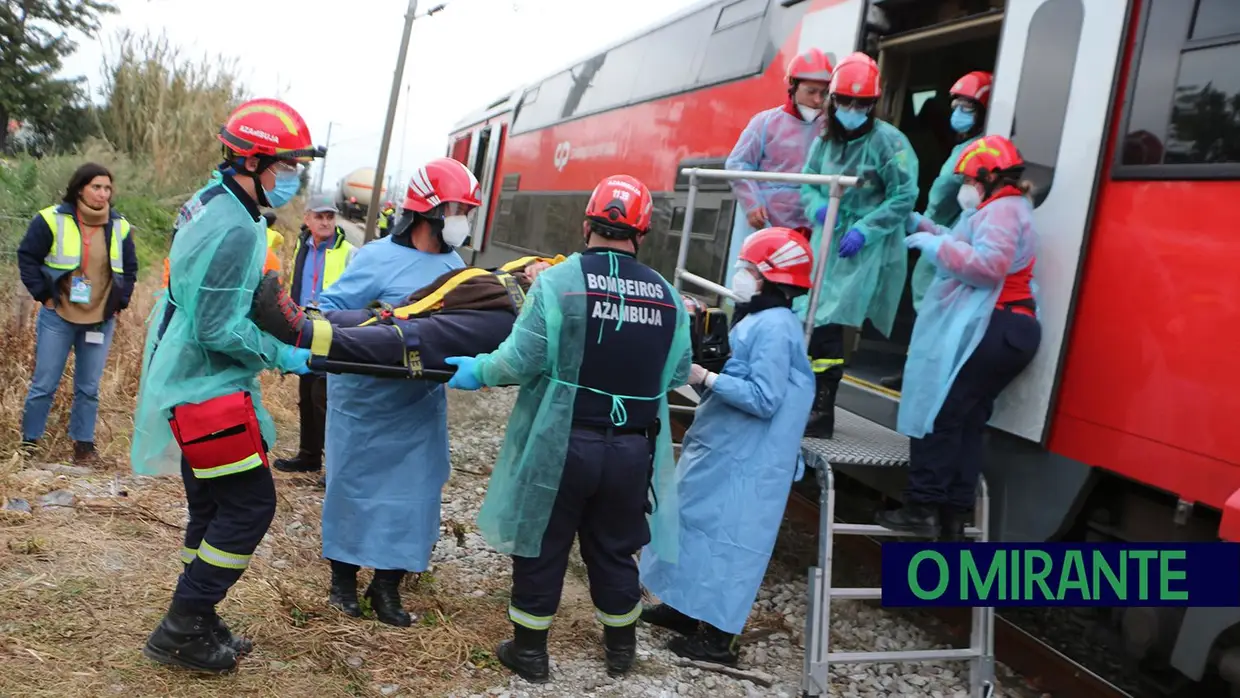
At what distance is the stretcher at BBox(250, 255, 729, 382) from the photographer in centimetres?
297

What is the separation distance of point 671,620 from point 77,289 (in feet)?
11.8

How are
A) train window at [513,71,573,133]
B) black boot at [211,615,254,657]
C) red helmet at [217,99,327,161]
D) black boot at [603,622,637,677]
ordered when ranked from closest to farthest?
1. red helmet at [217,99,327,161]
2. black boot at [211,615,254,657]
3. black boot at [603,622,637,677]
4. train window at [513,71,573,133]

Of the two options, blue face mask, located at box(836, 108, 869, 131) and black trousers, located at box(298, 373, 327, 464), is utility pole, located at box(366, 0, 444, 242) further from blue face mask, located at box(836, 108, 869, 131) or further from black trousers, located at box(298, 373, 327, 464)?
blue face mask, located at box(836, 108, 869, 131)

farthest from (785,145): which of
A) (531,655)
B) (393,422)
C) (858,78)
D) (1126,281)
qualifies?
(531,655)

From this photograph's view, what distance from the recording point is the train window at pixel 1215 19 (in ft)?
10.4

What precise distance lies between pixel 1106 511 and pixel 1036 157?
144cm

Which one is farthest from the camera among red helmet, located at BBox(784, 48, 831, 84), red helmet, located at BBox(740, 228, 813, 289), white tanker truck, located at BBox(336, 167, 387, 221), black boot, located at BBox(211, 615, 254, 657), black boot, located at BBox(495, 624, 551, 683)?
white tanker truck, located at BBox(336, 167, 387, 221)

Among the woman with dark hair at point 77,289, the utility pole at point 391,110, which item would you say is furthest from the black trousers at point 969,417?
the utility pole at point 391,110

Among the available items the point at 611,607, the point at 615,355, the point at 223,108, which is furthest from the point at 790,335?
the point at 223,108

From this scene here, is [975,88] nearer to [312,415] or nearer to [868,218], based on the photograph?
[868,218]

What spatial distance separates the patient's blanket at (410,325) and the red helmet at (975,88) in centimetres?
239

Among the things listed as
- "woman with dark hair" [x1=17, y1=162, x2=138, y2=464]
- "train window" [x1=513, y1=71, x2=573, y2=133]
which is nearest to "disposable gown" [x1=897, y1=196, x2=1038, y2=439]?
"woman with dark hair" [x1=17, y1=162, x2=138, y2=464]

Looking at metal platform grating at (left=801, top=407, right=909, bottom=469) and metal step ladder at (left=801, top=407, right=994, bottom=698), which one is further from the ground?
metal platform grating at (left=801, top=407, right=909, bottom=469)

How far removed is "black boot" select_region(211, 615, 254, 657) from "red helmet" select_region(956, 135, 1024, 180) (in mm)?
3237
